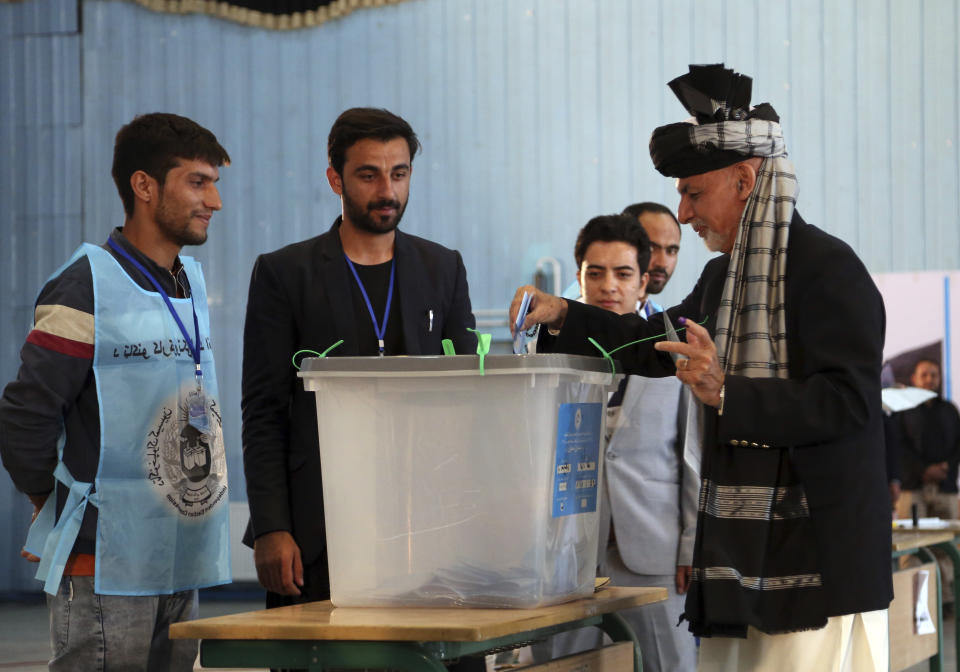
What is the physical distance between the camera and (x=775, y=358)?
1864mm

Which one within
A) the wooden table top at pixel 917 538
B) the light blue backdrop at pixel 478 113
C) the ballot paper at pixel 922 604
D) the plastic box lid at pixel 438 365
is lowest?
the ballot paper at pixel 922 604

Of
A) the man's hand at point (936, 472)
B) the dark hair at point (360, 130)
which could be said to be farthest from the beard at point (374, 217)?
the man's hand at point (936, 472)

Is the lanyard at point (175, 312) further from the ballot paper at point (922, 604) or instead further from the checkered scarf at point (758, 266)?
the ballot paper at point (922, 604)

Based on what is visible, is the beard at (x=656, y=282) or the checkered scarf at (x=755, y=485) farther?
the beard at (x=656, y=282)

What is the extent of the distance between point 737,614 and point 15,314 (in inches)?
249

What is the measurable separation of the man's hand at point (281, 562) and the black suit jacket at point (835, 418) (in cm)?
81

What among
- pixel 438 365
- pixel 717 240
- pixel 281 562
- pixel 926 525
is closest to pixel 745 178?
pixel 717 240

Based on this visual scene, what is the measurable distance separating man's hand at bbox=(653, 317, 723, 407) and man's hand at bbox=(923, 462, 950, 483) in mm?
4777

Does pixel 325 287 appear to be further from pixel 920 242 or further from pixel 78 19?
pixel 78 19

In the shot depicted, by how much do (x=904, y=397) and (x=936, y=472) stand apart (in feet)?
Result: 1.39

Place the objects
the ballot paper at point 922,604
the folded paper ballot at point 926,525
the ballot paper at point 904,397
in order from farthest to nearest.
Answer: the ballot paper at point 904,397
the folded paper ballot at point 926,525
the ballot paper at point 922,604

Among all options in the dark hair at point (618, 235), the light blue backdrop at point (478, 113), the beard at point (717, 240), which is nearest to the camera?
the beard at point (717, 240)

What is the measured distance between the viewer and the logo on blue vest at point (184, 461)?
239cm

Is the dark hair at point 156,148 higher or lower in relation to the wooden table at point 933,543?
higher
